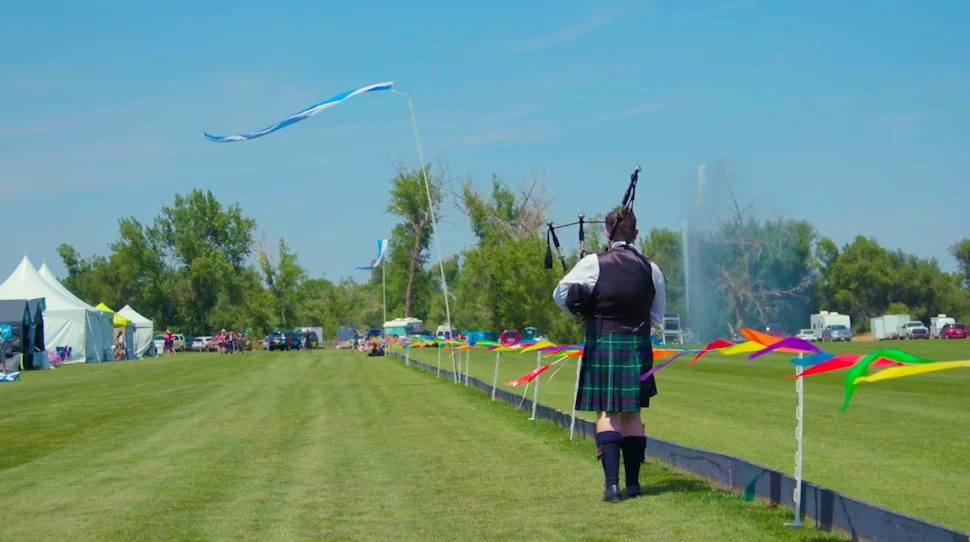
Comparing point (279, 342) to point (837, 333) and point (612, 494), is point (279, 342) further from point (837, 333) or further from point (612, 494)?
point (612, 494)

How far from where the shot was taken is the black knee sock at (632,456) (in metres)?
8.40

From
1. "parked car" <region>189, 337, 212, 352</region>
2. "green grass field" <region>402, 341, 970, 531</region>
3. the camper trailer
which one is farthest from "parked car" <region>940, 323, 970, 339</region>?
"green grass field" <region>402, 341, 970, 531</region>

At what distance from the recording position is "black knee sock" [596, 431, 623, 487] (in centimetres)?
811

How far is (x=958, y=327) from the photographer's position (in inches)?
3782

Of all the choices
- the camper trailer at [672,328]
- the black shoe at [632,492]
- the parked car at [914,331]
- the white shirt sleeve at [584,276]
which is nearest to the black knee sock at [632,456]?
the black shoe at [632,492]

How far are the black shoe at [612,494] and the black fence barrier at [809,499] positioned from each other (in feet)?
2.82

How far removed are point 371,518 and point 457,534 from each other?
0.89m

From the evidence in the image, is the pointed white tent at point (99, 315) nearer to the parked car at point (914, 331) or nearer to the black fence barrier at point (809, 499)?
the black fence barrier at point (809, 499)

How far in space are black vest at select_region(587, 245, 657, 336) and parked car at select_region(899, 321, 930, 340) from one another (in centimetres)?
9793

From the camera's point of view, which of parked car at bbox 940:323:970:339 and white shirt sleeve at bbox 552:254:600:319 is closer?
white shirt sleeve at bbox 552:254:600:319

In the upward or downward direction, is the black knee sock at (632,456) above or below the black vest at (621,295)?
below

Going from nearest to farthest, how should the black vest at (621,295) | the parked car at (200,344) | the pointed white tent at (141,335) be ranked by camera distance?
the black vest at (621,295) → the pointed white tent at (141,335) → the parked car at (200,344)

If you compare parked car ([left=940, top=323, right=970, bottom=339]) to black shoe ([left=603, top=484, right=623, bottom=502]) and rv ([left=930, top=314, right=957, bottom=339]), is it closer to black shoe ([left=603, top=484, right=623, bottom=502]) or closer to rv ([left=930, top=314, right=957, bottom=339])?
rv ([left=930, top=314, right=957, bottom=339])

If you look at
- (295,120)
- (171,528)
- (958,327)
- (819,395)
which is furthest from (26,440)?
(958,327)
